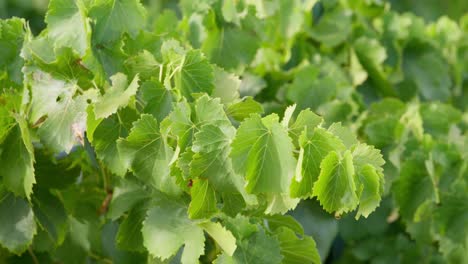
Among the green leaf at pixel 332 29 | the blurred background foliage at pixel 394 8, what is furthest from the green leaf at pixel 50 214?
the blurred background foliage at pixel 394 8

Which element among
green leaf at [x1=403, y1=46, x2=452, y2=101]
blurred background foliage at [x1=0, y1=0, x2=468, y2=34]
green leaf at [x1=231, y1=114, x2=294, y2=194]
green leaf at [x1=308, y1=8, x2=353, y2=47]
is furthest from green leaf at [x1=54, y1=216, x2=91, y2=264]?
blurred background foliage at [x1=0, y1=0, x2=468, y2=34]

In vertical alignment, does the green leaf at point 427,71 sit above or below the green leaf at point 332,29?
below

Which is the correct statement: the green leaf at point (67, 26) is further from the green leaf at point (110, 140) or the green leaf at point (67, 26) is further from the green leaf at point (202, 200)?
the green leaf at point (202, 200)

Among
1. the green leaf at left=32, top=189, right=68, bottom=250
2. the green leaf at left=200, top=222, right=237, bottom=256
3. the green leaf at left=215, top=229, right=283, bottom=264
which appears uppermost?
the green leaf at left=200, top=222, right=237, bottom=256

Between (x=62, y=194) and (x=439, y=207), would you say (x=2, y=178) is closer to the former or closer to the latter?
(x=62, y=194)

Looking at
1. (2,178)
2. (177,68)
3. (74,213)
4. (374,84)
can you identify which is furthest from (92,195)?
(374,84)

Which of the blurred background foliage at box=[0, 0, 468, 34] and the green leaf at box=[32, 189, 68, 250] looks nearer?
the green leaf at box=[32, 189, 68, 250]

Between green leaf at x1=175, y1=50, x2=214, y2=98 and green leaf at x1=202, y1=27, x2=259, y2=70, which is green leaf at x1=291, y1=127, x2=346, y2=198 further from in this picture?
green leaf at x1=202, y1=27, x2=259, y2=70

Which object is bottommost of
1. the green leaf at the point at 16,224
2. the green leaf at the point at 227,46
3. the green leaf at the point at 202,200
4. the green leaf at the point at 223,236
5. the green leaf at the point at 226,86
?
the green leaf at the point at 16,224
